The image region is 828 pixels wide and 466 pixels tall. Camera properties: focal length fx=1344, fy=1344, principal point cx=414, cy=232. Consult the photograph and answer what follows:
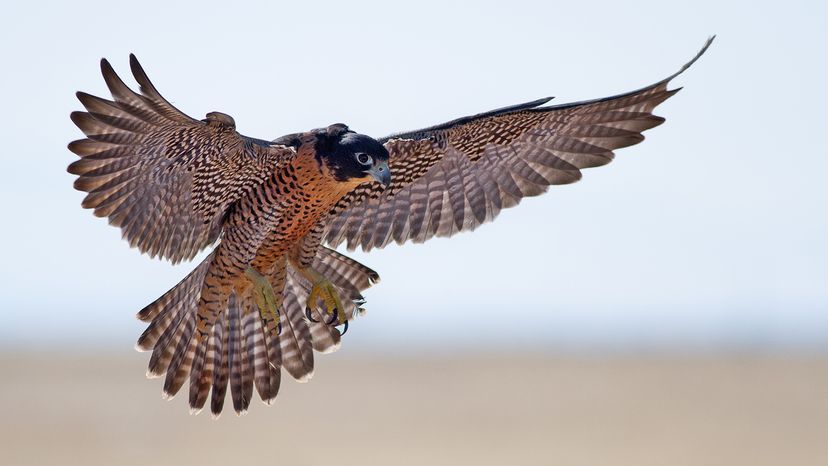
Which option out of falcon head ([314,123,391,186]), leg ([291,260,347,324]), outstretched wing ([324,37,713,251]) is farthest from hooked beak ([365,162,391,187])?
leg ([291,260,347,324])

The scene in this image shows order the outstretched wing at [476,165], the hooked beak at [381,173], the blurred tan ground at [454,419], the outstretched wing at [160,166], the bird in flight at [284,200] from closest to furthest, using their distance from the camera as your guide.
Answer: the outstretched wing at [160,166], the bird in flight at [284,200], the hooked beak at [381,173], the outstretched wing at [476,165], the blurred tan ground at [454,419]

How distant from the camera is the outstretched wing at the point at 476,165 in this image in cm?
879

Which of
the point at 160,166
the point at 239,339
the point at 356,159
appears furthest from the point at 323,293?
the point at 160,166

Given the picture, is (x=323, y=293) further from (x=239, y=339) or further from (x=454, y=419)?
(x=454, y=419)

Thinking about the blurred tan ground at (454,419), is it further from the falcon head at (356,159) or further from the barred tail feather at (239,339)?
the falcon head at (356,159)

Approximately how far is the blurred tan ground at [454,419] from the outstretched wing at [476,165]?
8949 mm

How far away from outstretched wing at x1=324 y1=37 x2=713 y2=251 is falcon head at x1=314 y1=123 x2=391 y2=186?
46 cm

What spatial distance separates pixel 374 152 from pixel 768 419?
51.8ft

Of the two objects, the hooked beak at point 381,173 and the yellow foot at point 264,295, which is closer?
the hooked beak at point 381,173

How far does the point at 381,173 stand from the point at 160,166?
1335mm

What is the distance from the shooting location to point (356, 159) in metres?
8.23

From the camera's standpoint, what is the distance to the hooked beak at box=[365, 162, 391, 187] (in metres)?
8.20

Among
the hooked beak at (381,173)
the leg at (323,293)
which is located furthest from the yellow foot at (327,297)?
the hooked beak at (381,173)

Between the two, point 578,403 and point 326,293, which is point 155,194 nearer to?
point 326,293
